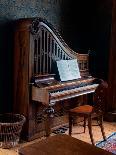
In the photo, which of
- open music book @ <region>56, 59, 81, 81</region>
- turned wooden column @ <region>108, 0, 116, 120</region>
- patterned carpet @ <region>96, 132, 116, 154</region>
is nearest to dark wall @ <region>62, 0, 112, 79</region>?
turned wooden column @ <region>108, 0, 116, 120</region>

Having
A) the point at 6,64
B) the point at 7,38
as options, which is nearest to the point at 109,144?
the point at 6,64

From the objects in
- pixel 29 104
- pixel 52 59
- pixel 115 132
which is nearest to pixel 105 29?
pixel 52 59

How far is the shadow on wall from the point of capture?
4.01 metres

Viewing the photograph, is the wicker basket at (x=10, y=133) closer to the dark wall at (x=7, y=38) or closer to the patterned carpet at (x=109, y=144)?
the dark wall at (x=7, y=38)

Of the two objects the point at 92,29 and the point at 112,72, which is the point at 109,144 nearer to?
the point at 112,72

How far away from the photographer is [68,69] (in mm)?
4387

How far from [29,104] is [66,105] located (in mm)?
973

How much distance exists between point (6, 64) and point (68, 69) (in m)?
0.97

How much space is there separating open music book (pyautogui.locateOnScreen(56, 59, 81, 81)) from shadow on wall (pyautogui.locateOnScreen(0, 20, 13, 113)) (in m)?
0.73

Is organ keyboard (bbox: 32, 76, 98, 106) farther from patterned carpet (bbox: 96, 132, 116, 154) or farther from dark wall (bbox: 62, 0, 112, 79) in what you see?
dark wall (bbox: 62, 0, 112, 79)

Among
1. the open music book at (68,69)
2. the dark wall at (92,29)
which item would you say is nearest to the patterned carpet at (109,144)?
the open music book at (68,69)

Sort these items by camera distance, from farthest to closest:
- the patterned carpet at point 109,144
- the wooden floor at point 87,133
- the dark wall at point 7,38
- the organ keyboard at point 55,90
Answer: the wooden floor at point 87,133 < the dark wall at point 7,38 < the patterned carpet at point 109,144 < the organ keyboard at point 55,90

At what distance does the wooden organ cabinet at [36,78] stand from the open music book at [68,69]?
12 cm

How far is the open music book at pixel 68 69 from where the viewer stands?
4.25 m
